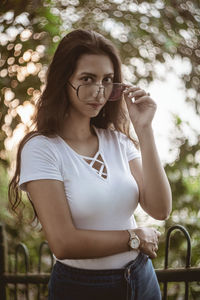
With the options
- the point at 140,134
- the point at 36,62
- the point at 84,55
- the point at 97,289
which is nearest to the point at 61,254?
the point at 97,289

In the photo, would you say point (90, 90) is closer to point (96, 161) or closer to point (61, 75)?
point (61, 75)

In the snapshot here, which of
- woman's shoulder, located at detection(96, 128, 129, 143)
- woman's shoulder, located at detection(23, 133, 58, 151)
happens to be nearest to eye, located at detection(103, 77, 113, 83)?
woman's shoulder, located at detection(96, 128, 129, 143)

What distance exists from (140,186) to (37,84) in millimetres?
1218

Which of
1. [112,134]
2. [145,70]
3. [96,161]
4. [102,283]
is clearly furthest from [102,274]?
[145,70]

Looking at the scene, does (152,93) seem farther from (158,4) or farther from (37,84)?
(37,84)

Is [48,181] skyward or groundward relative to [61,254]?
skyward

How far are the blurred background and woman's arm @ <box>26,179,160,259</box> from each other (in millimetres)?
1088

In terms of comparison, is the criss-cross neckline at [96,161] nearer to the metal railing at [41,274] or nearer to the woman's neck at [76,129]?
the woman's neck at [76,129]

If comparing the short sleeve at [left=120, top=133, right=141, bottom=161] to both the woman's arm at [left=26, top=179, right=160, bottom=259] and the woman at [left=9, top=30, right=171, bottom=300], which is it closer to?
the woman at [left=9, top=30, right=171, bottom=300]

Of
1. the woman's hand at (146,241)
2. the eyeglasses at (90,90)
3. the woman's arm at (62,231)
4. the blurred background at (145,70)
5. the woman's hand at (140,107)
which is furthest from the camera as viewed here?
the blurred background at (145,70)

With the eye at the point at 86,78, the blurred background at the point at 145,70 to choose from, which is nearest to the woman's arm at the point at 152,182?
the eye at the point at 86,78

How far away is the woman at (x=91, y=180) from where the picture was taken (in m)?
1.38

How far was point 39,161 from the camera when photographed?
140cm

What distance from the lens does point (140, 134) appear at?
5.53ft
